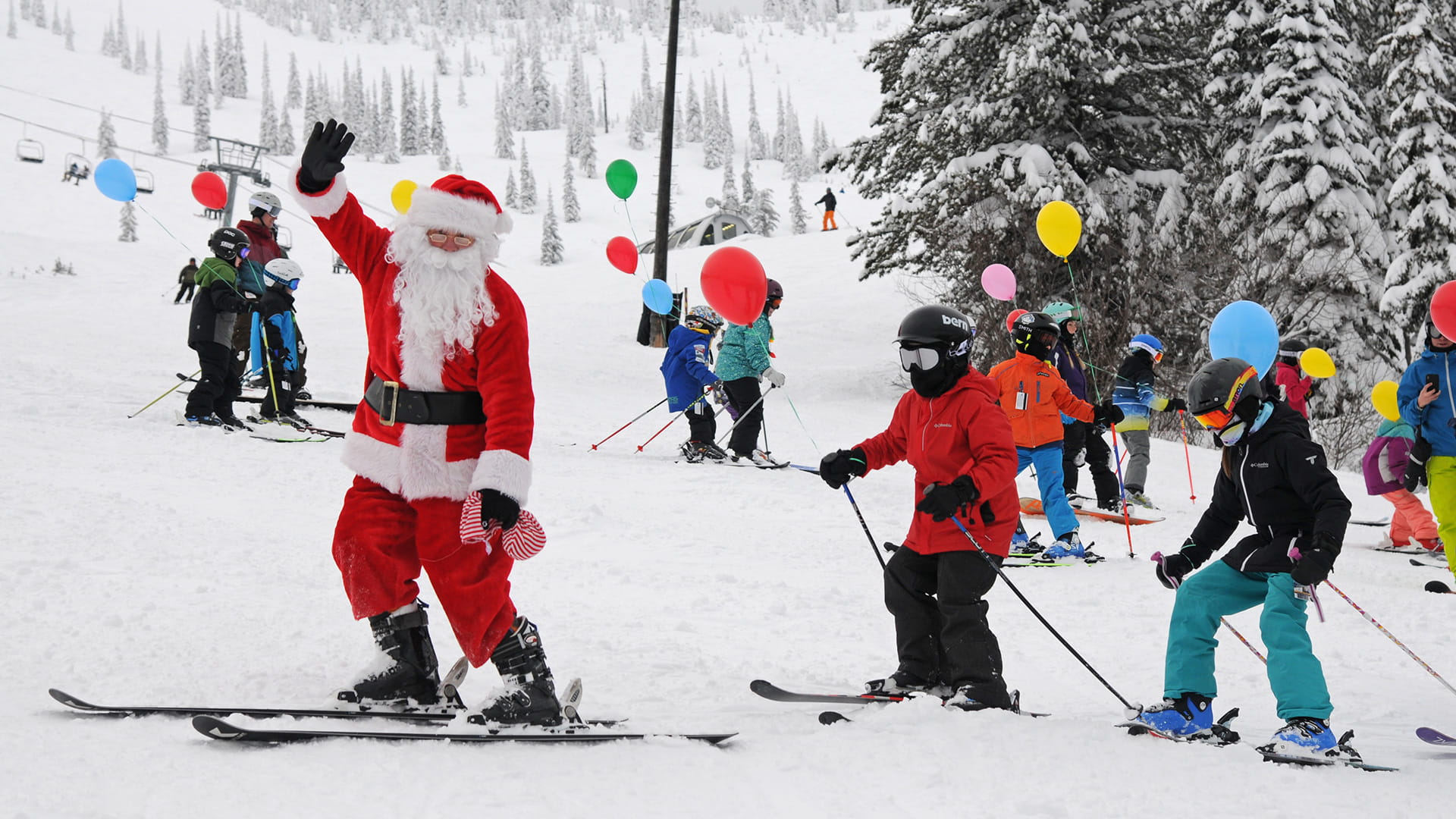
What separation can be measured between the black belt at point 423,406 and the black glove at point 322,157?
0.70 metres

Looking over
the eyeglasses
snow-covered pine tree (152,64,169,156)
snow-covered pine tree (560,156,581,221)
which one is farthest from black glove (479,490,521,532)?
snow-covered pine tree (152,64,169,156)

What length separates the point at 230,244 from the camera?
31.0 feet

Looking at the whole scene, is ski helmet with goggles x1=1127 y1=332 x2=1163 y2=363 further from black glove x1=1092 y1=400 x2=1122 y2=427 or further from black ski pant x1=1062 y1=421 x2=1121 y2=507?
black glove x1=1092 y1=400 x2=1122 y2=427

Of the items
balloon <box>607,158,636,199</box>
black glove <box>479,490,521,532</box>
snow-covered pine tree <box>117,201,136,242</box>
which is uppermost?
snow-covered pine tree <box>117,201,136,242</box>

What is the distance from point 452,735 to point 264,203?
8421 mm

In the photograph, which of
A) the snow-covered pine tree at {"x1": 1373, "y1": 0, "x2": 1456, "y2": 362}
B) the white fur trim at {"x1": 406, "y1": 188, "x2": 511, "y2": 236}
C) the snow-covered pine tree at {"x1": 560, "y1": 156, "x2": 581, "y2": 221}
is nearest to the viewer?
the white fur trim at {"x1": 406, "y1": 188, "x2": 511, "y2": 236}

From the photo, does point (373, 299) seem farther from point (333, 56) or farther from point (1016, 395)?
point (333, 56)

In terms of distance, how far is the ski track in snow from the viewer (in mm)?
2746

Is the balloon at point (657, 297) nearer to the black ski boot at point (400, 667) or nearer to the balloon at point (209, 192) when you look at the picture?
the balloon at point (209, 192)

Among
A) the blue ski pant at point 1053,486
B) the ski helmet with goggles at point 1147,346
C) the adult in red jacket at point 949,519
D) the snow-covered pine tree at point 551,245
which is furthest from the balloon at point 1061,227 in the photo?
the snow-covered pine tree at point 551,245

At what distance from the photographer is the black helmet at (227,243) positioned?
930cm

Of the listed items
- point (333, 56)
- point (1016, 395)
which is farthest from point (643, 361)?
point (333, 56)

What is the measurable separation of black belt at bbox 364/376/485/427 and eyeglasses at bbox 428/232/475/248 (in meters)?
0.51

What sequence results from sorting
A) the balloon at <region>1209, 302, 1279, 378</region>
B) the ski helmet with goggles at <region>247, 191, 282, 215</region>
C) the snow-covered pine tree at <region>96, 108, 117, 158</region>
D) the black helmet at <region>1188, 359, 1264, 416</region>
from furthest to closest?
the snow-covered pine tree at <region>96, 108, 117, 158</region> < the ski helmet with goggles at <region>247, 191, 282, 215</region> < the balloon at <region>1209, 302, 1279, 378</region> < the black helmet at <region>1188, 359, 1264, 416</region>
